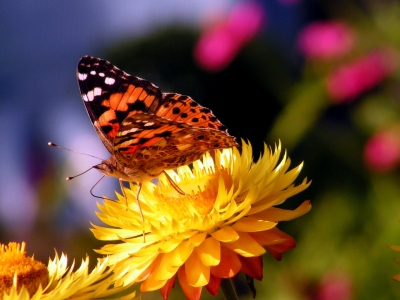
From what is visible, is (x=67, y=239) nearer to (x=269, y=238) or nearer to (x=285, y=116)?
(x=285, y=116)

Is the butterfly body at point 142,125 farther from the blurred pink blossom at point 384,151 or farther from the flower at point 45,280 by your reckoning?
the blurred pink blossom at point 384,151

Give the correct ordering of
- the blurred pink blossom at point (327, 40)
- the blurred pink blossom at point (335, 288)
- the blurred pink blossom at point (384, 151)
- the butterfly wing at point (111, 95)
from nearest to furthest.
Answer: the butterfly wing at point (111, 95) < the blurred pink blossom at point (335, 288) < the blurred pink blossom at point (384, 151) < the blurred pink blossom at point (327, 40)

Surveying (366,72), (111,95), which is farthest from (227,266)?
(366,72)

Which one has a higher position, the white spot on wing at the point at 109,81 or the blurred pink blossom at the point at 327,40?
the blurred pink blossom at the point at 327,40

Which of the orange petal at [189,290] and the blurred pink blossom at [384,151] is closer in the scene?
the orange petal at [189,290]

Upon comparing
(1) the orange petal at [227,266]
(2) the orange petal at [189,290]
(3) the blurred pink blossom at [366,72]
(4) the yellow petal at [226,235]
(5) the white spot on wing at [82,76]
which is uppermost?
(3) the blurred pink blossom at [366,72]

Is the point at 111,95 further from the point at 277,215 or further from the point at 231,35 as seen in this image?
the point at 231,35

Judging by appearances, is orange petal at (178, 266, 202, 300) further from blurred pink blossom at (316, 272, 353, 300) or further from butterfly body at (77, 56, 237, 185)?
blurred pink blossom at (316, 272, 353, 300)

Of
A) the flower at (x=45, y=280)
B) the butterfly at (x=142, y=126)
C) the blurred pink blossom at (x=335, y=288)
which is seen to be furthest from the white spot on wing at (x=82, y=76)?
the blurred pink blossom at (x=335, y=288)
